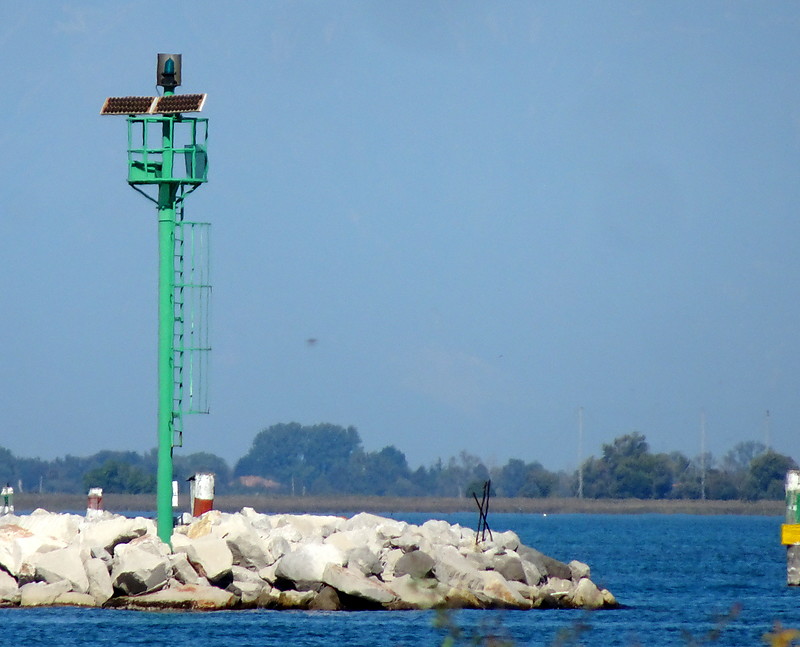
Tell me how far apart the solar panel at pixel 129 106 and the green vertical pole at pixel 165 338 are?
22.2 inches

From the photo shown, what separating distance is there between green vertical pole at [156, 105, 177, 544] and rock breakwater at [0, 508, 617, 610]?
0.70 meters

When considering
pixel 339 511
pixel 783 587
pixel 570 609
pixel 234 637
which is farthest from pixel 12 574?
pixel 339 511

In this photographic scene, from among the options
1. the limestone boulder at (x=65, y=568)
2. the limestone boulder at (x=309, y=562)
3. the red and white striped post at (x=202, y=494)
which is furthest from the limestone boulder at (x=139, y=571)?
the red and white striped post at (x=202, y=494)

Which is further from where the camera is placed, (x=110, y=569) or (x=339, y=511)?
(x=339, y=511)

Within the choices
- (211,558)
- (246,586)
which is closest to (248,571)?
(246,586)

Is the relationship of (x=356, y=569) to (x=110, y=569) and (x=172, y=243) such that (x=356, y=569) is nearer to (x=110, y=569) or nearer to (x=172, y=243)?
(x=110, y=569)

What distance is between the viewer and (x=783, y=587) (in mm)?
36094

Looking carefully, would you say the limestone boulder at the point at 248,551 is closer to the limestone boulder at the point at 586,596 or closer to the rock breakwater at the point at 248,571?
the rock breakwater at the point at 248,571

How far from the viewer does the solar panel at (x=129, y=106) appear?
25.4 metres

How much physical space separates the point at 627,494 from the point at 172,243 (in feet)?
369

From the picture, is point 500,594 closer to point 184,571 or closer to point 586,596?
point 586,596

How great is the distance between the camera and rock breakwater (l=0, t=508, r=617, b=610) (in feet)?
77.7

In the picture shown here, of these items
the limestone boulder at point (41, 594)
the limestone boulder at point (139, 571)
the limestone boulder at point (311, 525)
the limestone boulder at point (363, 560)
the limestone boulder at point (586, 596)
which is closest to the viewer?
the limestone boulder at point (139, 571)

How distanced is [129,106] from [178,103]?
A: 87cm
